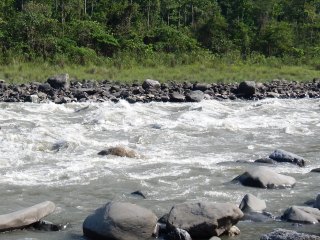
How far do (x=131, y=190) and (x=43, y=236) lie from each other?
209cm

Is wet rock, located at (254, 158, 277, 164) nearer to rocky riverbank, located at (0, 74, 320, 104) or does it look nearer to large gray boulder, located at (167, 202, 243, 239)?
large gray boulder, located at (167, 202, 243, 239)

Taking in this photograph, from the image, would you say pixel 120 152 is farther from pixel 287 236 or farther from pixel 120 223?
pixel 287 236

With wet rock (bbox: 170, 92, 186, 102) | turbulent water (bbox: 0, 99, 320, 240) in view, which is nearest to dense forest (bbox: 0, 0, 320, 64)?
wet rock (bbox: 170, 92, 186, 102)

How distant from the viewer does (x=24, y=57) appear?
91.5 ft

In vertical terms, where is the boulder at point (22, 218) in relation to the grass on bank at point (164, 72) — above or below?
above

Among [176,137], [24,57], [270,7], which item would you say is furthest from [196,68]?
[270,7]

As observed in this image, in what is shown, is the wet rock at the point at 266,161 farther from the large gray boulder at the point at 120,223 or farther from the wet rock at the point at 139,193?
the large gray boulder at the point at 120,223

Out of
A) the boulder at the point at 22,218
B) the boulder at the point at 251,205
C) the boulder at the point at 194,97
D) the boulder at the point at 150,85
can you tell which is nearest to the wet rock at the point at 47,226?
the boulder at the point at 22,218

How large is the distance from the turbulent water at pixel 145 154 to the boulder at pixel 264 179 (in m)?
0.14

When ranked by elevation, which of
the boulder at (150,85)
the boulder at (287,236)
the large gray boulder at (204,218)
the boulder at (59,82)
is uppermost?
the boulder at (287,236)

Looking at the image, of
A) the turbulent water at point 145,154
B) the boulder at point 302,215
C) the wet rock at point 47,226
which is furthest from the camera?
the turbulent water at point 145,154

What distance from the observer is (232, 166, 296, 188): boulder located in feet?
26.8

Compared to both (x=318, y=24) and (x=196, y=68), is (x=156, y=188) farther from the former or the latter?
(x=318, y=24)

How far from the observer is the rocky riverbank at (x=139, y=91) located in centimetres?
1889
